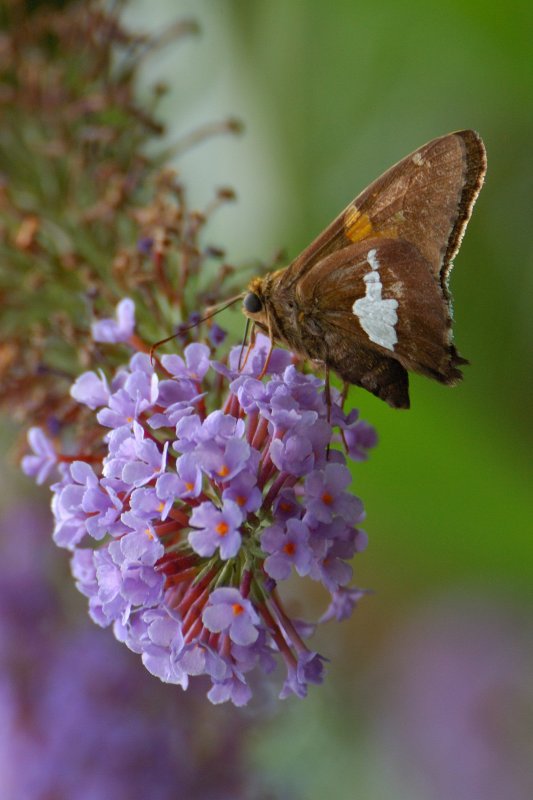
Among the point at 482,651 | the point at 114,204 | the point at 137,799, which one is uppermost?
the point at 114,204

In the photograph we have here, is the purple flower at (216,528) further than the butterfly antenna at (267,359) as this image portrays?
No

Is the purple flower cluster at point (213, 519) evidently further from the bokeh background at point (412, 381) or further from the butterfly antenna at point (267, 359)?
the bokeh background at point (412, 381)

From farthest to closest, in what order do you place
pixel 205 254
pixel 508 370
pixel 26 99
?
pixel 508 370, pixel 26 99, pixel 205 254

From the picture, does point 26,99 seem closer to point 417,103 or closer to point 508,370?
point 417,103

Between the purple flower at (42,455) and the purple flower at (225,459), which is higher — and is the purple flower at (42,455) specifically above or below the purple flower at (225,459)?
above

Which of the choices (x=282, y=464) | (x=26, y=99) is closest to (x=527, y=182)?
(x=26, y=99)

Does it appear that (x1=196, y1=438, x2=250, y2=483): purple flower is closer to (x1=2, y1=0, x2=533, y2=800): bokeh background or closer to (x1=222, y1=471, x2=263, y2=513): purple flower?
(x1=222, y1=471, x2=263, y2=513): purple flower

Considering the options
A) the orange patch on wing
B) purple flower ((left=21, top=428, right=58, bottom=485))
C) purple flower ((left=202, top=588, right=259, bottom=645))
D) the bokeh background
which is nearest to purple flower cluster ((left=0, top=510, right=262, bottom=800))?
the bokeh background

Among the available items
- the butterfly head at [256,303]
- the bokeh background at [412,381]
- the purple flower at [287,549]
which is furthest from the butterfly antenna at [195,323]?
the bokeh background at [412,381]
